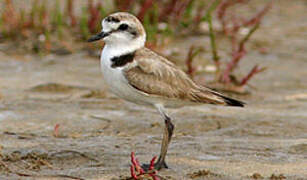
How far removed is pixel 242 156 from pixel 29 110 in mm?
2186

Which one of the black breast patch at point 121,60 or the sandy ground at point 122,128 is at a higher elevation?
the black breast patch at point 121,60

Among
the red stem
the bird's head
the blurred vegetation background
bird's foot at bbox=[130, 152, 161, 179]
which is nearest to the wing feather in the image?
the bird's head

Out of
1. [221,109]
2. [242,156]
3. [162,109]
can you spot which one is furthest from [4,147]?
[221,109]

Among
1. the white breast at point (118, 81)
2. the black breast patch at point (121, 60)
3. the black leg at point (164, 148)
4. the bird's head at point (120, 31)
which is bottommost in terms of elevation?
the black leg at point (164, 148)

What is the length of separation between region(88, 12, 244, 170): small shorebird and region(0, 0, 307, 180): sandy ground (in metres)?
0.35

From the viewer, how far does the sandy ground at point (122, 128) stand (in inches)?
156

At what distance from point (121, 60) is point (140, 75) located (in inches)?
6.3

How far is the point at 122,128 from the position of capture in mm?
5121

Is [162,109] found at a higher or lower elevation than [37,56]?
higher

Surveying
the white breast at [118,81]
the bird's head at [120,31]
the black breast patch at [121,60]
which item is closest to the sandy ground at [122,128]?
the white breast at [118,81]

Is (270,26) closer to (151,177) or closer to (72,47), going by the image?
(72,47)

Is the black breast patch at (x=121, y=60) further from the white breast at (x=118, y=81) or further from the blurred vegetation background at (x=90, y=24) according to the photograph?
the blurred vegetation background at (x=90, y=24)

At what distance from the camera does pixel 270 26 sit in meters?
9.77

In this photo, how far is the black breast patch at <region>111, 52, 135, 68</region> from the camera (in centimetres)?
406
